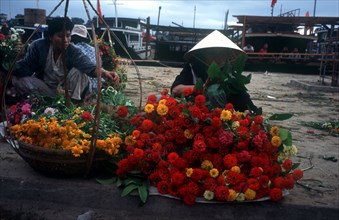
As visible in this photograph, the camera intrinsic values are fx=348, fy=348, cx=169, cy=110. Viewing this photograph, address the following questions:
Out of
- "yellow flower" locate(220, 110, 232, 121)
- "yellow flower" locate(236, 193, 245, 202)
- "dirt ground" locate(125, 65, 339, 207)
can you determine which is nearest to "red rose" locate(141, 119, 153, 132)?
"yellow flower" locate(220, 110, 232, 121)

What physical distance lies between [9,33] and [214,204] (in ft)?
13.6

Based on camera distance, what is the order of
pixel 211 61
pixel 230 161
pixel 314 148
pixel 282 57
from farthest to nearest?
pixel 282 57 → pixel 314 148 → pixel 211 61 → pixel 230 161

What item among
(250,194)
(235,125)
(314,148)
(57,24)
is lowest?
(314,148)

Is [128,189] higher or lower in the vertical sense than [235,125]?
lower

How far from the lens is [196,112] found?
7.61ft

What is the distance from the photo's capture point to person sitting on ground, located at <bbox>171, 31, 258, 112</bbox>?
2924 millimetres

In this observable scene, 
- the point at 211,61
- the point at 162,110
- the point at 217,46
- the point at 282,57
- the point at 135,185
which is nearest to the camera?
the point at 135,185

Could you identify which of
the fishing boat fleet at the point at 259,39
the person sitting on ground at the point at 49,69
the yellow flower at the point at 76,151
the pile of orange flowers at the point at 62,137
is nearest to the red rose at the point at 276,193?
the pile of orange flowers at the point at 62,137

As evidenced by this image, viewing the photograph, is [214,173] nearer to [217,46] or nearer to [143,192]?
[143,192]

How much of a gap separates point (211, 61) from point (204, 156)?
111 centimetres

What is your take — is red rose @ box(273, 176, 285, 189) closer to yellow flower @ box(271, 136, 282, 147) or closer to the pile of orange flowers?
yellow flower @ box(271, 136, 282, 147)

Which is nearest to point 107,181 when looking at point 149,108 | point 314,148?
point 149,108

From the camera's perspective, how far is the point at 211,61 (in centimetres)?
311

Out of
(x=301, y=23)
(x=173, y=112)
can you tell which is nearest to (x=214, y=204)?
(x=173, y=112)
